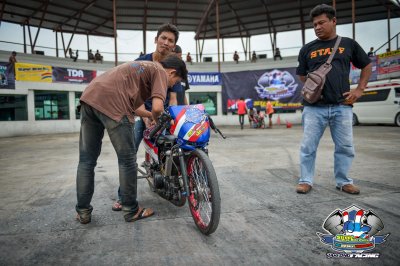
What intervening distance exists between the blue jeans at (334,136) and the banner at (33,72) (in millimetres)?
16562

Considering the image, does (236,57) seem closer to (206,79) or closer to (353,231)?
(206,79)

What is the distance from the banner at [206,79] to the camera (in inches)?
788

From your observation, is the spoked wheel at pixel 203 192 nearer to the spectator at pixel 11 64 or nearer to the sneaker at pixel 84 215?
the sneaker at pixel 84 215

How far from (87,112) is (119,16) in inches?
757

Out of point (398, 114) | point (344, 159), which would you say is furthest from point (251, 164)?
point (398, 114)

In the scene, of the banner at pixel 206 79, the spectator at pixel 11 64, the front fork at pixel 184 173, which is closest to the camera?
the front fork at pixel 184 173

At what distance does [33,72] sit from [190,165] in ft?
54.9

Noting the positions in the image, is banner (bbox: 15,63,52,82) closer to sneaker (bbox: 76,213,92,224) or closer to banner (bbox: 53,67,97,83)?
banner (bbox: 53,67,97,83)

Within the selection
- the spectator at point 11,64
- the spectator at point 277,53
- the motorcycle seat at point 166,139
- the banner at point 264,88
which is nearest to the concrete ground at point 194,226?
the motorcycle seat at point 166,139

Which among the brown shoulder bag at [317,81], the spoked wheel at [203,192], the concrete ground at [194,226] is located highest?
the brown shoulder bag at [317,81]

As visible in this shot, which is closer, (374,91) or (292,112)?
(374,91)

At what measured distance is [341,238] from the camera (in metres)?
1.93

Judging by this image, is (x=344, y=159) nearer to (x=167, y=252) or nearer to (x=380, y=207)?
(x=380, y=207)

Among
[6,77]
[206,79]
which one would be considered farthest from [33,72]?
[206,79]
